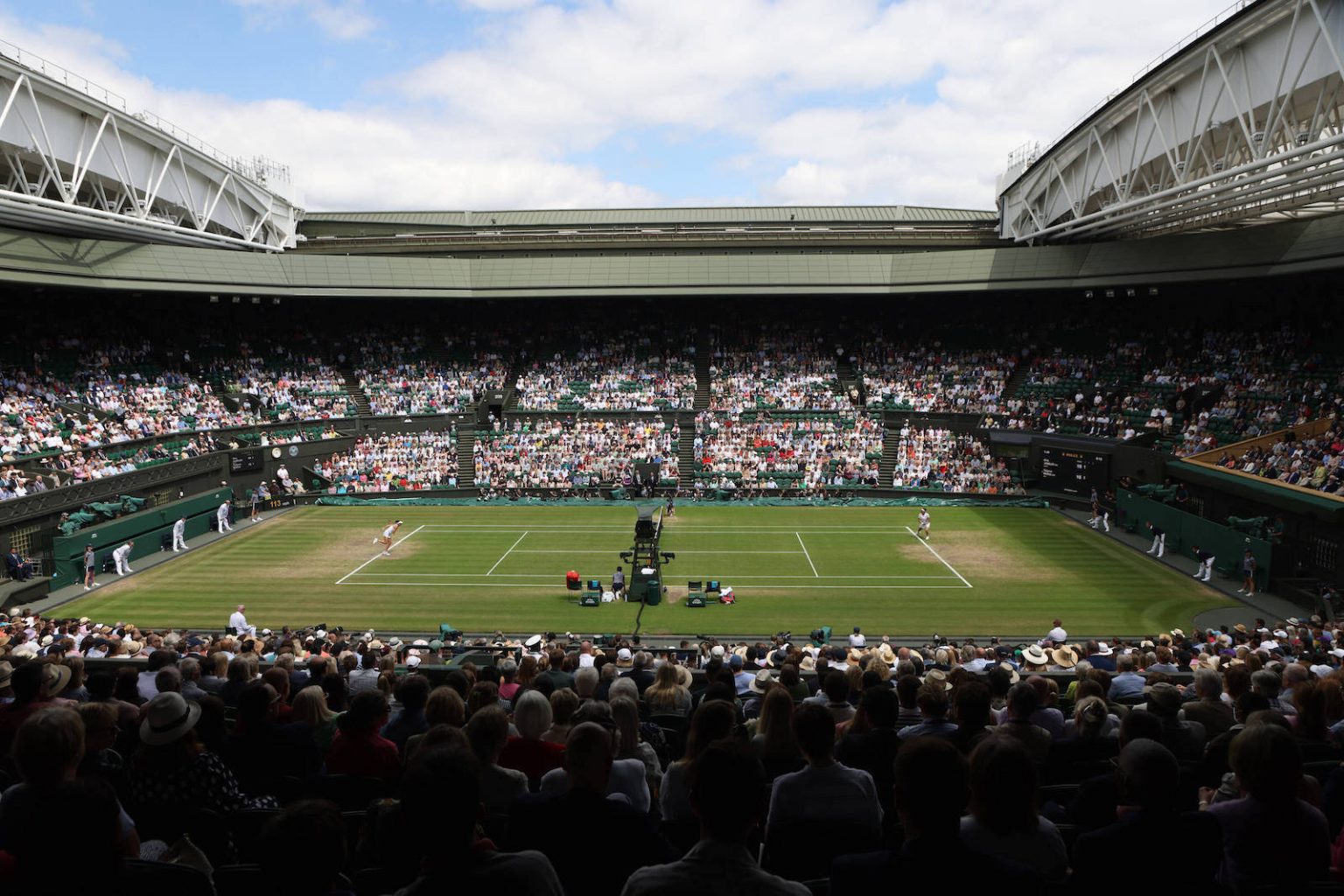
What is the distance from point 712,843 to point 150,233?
45.8 m

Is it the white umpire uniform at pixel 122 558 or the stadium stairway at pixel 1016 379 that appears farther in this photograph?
the stadium stairway at pixel 1016 379

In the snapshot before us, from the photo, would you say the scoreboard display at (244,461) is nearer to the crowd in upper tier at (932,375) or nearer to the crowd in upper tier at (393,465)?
the crowd in upper tier at (393,465)

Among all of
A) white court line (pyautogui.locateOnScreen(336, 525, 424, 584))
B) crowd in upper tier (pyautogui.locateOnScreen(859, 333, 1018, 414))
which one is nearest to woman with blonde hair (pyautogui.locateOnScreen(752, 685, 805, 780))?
white court line (pyautogui.locateOnScreen(336, 525, 424, 584))

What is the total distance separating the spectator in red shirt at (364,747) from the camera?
20.6 ft

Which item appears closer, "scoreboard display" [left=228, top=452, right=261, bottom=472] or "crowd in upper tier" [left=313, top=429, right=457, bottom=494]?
"scoreboard display" [left=228, top=452, right=261, bottom=472]

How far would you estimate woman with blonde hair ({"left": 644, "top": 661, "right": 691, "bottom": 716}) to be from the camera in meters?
8.98

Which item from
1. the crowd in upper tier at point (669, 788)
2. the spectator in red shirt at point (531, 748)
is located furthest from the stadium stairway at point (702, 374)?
the spectator in red shirt at point (531, 748)

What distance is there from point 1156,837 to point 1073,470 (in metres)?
40.0

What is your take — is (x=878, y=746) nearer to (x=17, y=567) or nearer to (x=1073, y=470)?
(x=17, y=567)

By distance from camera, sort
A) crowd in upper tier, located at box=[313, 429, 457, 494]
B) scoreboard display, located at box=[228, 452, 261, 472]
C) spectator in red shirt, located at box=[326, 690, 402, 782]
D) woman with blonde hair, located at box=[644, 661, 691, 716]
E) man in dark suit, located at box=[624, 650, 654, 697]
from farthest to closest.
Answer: crowd in upper tier, located at box=[313, 429, 457, 494], scoreboard display, located at box=[228, 452, 261, 472], man in dark suit, located at box=[624, 650, 654, 697], woman with blonde hair, located at box=[644, 661, 691, 716], spectator in red shirt, located at box=[326, 690, 402, 782]

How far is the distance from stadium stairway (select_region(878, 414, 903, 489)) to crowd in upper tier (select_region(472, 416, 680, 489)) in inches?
450

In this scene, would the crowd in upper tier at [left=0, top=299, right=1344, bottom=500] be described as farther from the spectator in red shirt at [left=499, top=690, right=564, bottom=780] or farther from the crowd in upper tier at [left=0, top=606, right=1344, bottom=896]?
the spectator in red shirt at [left=499, top=690, right=564, bottom=780]

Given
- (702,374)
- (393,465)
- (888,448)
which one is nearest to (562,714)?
(393,465)

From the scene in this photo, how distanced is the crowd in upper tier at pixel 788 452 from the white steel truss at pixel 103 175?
28717 millimetres
